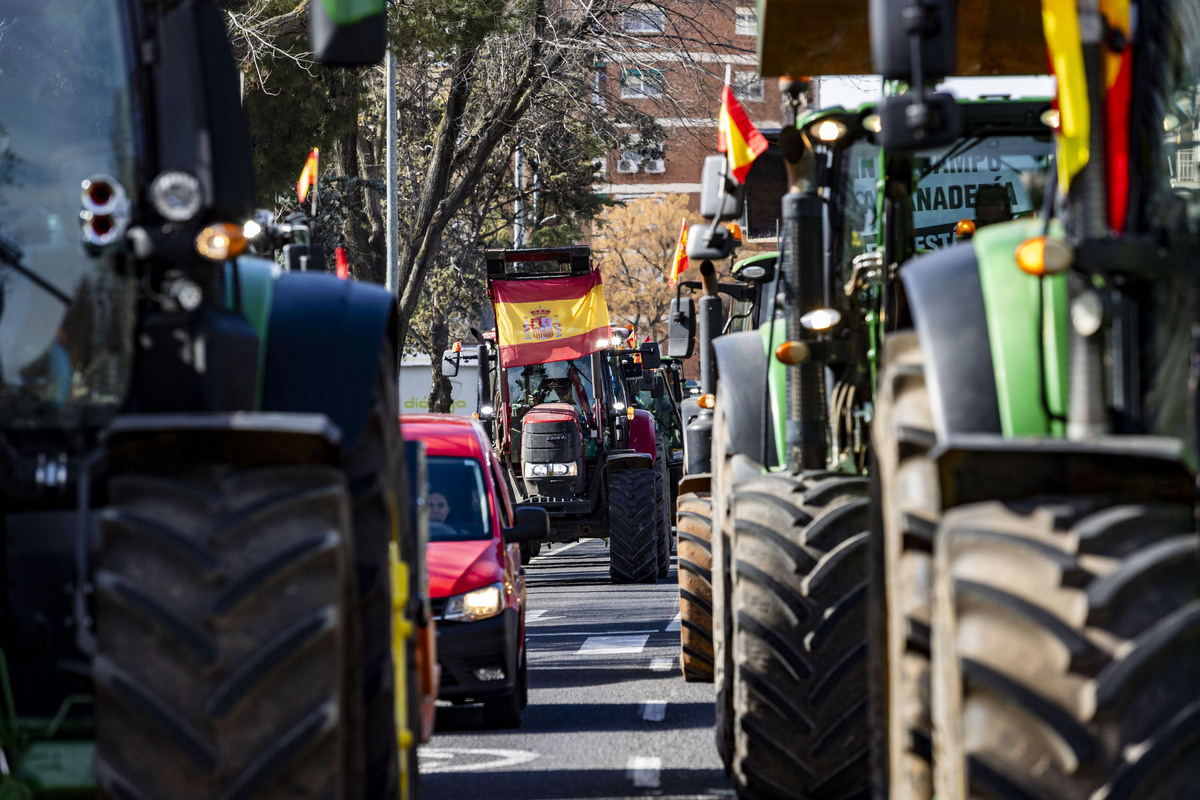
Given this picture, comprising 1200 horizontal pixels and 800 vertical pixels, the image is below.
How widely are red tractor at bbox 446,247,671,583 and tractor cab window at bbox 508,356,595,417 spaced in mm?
13

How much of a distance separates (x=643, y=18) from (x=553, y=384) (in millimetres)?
4960

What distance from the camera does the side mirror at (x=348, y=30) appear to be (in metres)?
3.93

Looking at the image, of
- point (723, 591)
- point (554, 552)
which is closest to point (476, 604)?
point (723, 591)

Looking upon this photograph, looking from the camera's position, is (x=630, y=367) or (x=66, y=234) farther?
(x=630, y=367)

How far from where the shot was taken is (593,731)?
1016 cm

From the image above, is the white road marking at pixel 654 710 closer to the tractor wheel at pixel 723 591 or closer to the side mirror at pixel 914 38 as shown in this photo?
the tractor wheel at pixel 723 591

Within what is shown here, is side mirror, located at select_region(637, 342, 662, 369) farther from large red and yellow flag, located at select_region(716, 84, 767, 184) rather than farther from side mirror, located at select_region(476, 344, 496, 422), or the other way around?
large red and yellow flag, located at select_region(716, 84, 767, 184)

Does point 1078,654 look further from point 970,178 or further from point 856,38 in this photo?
point 970,178

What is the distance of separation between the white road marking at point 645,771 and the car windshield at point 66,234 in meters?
4.25

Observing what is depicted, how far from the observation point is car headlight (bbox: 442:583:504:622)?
10391 mm

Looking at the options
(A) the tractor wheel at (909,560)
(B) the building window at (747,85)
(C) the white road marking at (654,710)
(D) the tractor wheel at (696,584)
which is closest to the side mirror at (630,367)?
(B) the building window at (747,85)

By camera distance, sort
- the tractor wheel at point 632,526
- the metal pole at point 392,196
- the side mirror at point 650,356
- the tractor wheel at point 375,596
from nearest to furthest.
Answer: the tractor wheel at point 375,596
the tractor wheel at point 632,526
the side mirror at point 650,356
the metal pole at point 392,196

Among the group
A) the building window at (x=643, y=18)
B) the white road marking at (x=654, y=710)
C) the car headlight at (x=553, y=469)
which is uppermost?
the building window at (x=643, y=18)

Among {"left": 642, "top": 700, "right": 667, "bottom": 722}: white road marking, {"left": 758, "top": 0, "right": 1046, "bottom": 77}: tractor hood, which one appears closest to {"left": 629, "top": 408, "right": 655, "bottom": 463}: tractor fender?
{"left": 642, "top": 700, "right": 667, "bottom": 722}: white road marking
